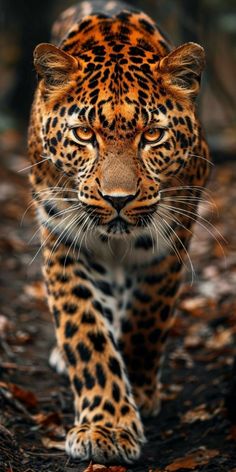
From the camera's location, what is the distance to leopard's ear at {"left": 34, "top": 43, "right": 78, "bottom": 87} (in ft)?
19.9

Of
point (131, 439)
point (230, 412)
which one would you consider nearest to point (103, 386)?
point (131, 439)

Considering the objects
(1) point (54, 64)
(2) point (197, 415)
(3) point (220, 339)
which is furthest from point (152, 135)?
(3) point (220, 339)

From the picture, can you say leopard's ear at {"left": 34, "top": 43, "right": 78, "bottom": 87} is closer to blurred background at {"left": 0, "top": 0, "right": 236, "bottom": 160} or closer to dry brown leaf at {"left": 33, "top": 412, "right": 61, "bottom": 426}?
dry brown leaf at {"left": 33, "top": 412, "right": 61, "bottom": 426}

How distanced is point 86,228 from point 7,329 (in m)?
2.67

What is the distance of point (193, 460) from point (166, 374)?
6.98 feet

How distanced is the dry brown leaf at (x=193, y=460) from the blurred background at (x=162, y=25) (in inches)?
289

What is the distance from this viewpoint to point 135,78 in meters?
5.99

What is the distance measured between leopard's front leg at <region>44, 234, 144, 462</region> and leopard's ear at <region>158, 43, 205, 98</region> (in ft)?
4.25

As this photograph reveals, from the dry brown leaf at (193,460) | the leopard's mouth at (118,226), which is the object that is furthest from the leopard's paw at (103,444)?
the leopard's mouth at (118,226)

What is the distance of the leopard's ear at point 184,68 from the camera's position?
6074 millimetres

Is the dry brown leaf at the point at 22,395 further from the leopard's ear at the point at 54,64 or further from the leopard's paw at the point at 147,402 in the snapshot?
the leopard's ear at the point at 54,64

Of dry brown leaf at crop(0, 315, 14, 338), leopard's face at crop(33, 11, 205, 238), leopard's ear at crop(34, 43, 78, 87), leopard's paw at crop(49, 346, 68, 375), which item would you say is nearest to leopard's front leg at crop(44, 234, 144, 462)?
leopard's face at crop(33, 11, 205, 238)

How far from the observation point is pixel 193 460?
5.86m

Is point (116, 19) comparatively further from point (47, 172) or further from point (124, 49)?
point (47, 172)
